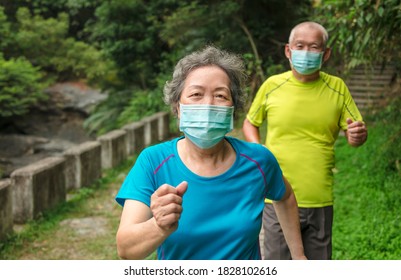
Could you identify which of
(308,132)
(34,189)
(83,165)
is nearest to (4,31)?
(83,165)

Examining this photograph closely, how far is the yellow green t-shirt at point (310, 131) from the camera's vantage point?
324 centimetres

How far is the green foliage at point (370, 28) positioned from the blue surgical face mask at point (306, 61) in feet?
4.83

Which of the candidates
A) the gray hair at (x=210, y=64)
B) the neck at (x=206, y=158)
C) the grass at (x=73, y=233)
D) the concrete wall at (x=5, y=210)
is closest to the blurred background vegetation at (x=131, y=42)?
A: the grass at (x=73, y=233)

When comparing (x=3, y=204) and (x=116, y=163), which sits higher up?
(x=3, y=204)

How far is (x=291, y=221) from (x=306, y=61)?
123 centimetres

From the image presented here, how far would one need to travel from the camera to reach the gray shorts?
3246 mm

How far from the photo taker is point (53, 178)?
6.40 metres

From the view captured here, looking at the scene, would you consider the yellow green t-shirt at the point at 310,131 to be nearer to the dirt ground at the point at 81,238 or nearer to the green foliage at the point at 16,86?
the dirt ground at the point at 81,238

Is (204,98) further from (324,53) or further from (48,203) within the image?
(48,203)

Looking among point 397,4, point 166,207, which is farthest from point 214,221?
point 397,4

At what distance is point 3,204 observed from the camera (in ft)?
17.0

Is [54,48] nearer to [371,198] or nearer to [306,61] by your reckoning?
[371,198]

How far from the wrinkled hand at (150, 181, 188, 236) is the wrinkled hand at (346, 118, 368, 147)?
149 centimetres

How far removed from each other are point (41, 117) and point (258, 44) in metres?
7.23
